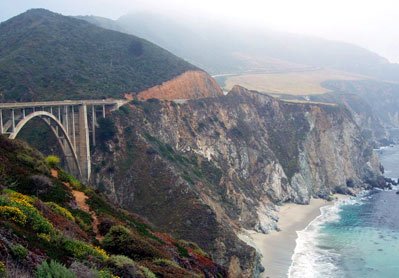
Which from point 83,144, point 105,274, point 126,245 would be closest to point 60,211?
point 126,245

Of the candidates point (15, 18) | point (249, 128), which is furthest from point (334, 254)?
point (15, 18)

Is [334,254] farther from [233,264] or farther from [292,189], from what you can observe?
[292,189]

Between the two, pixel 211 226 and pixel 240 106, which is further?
pixel 240 106

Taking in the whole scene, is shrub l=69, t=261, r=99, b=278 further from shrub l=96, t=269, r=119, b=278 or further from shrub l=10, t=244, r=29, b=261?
shrub l=10, t=244, r=29, b=261

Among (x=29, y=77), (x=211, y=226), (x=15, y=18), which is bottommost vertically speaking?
(x=211, y=226)

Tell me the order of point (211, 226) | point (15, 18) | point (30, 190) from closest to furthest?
point (30, 190), point (211, 226), point (15, 18)

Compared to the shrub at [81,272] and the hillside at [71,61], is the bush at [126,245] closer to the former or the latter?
the shrub at [81,272]

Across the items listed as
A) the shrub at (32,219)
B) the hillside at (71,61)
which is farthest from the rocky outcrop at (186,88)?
the shrub at (32,219)
